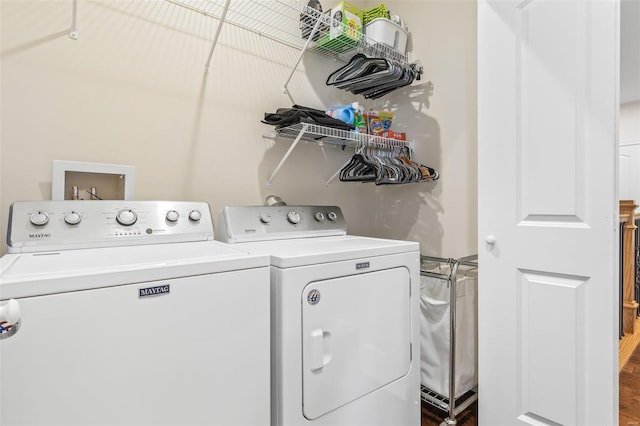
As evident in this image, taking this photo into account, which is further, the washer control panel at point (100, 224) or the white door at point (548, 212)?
the white door at point (548, 212)

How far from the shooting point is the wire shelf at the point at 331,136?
1.72 meters

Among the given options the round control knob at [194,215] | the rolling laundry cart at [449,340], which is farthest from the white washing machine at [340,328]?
the rolling laundry cart at [449,340]

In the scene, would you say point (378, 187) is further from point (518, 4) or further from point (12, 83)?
point (12, 83)

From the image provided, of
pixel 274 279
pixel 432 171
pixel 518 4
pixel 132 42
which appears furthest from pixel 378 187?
pixel 132 42

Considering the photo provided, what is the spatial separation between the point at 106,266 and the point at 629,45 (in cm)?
203

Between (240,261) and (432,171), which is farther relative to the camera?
(432,171)

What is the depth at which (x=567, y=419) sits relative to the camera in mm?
1351

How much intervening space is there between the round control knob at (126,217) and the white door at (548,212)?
4.91ft

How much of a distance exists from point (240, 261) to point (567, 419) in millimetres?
1430

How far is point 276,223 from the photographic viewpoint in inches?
63.7

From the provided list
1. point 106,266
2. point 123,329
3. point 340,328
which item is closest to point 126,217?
point 106,266

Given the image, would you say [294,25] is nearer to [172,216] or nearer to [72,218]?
[172,216]

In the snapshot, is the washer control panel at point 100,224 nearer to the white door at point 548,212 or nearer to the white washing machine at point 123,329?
the white washing machine at point 123,329

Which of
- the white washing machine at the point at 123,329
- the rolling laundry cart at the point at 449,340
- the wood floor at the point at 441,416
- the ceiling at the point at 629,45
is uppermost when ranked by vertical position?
the ceiling at the point at 629,45
